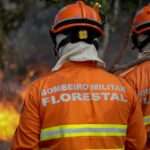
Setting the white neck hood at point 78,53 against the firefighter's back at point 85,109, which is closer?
the firefighter's back at point 85,109

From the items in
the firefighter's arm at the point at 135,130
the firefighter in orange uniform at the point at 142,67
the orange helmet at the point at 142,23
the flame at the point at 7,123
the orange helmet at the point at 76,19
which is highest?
the orange helmet at the point at 76,19

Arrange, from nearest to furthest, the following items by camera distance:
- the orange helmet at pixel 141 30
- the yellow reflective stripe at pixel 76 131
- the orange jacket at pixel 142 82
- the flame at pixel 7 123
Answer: the yellow reflective stripe at pixel 76 131, the orange jacket at pixel 142 82, the orange helmet at pixel 141 30, the flame at pixel 7 123

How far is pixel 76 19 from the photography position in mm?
4598

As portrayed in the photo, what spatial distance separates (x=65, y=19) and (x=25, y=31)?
18591 millimetres

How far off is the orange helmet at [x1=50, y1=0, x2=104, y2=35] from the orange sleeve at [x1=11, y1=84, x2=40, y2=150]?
519 millimetres

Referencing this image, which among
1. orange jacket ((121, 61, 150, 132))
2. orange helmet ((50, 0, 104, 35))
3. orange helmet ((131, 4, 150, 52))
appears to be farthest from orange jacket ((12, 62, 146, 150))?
orange helmet ((131, 4, 150, 52))

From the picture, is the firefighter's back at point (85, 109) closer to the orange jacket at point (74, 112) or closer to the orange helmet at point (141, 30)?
the orange jacket at point (74, 112)

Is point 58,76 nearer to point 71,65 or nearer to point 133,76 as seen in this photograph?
point 71,65

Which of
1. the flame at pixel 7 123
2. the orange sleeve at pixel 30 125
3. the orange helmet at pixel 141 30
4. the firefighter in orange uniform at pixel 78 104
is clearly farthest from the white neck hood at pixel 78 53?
the flame at pixel 7 123

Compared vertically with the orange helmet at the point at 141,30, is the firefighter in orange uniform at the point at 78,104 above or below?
below

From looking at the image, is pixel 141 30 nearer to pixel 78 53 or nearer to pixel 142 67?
pixel 142 67

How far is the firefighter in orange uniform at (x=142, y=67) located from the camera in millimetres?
5273

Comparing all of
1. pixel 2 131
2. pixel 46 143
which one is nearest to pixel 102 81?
pixel 46 143

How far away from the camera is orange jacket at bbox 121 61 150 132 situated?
5254mm
